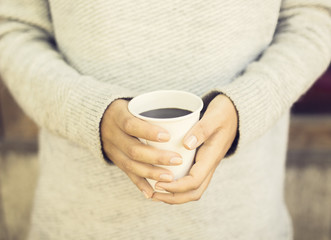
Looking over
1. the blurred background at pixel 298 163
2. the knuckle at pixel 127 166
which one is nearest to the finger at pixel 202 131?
the knuckle at pixel 127 166

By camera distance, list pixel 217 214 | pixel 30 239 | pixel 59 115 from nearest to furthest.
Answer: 1. pixel 59 115
2. pixel 217 214
3. pixel 30 239

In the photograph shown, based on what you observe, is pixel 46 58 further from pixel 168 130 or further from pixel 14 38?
pixel 168 130

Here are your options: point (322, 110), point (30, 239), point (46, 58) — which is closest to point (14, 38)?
point (46, 58)

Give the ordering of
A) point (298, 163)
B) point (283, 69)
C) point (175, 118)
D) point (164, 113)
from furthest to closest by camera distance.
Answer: point (298, 163)
point (283, 69)
point (164, 113)
point (175, 118)

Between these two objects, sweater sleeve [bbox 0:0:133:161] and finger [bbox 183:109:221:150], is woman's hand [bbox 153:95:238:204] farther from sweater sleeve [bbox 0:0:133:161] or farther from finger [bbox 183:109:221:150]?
sweater sleeve [bbox 0:0:133:161]

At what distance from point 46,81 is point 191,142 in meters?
0.37

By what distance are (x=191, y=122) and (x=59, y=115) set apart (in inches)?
12.0

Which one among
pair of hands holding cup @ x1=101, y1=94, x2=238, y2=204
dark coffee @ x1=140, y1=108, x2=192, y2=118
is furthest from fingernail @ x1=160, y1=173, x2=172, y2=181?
dark coffee @ x1=140, y1=108, x2=192, y2=118

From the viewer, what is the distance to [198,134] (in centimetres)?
52

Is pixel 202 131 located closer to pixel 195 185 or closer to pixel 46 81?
pixel 195 185

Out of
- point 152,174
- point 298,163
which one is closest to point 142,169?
point 152,174

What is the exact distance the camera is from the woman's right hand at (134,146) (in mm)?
503

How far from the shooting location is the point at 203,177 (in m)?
0.54

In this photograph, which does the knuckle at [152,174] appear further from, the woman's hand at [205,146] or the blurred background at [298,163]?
the blurred background at [298,163]
